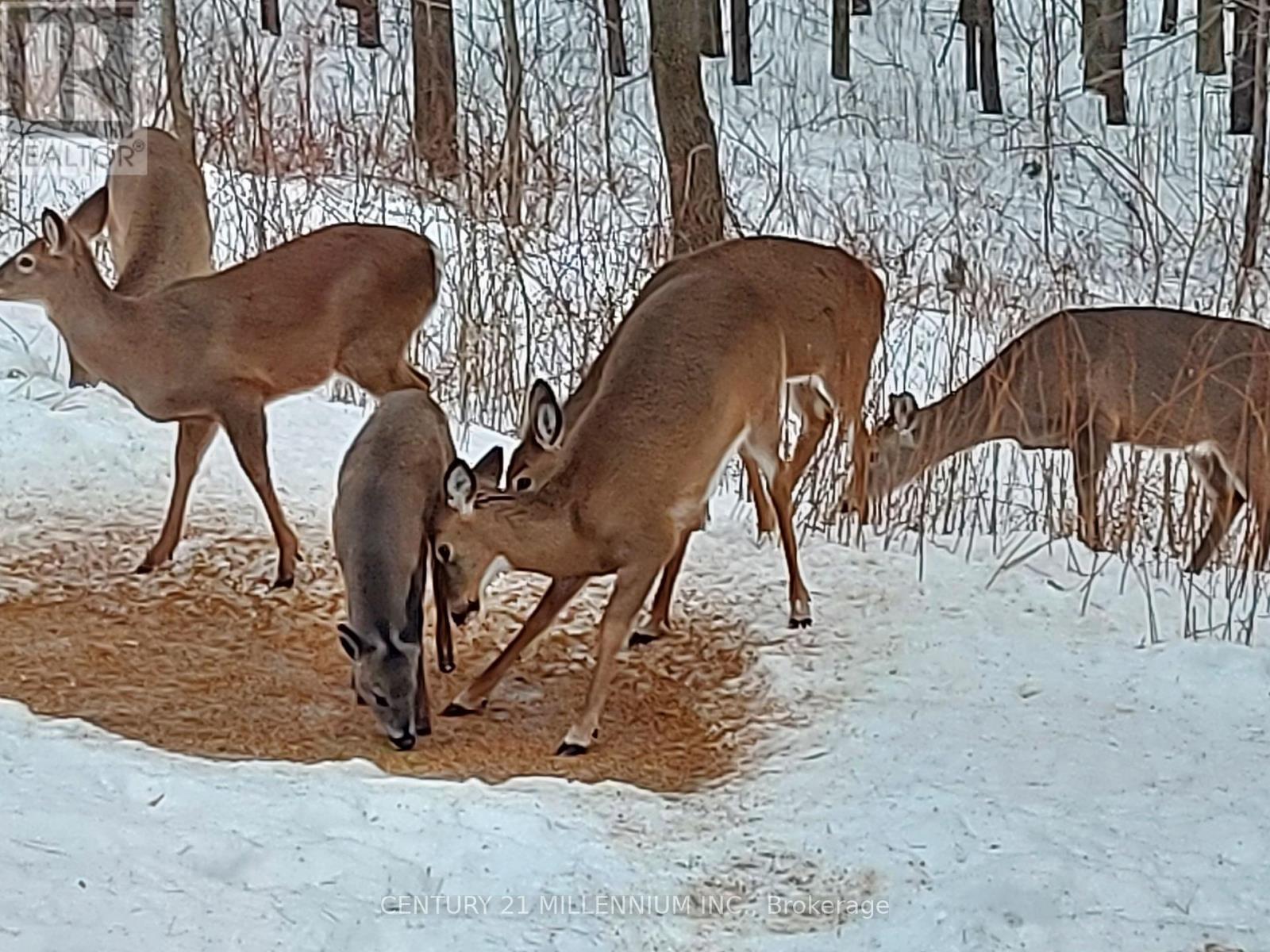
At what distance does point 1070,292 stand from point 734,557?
424cm

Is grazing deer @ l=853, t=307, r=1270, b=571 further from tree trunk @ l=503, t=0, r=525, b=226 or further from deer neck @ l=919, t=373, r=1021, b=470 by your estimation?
tree trunk @ l=503, t=0, r=525, b=226

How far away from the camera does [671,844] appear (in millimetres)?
4422

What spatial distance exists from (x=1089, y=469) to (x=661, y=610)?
2607 millimetres

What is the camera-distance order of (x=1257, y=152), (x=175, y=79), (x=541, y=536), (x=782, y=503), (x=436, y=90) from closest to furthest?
(x=541, y=536) < (x=782, y=503) < (x=1257, y=152) < (x=175, y=79) < (x=436, y=90)

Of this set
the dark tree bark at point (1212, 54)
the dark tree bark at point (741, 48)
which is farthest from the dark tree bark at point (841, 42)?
the dark tree bark at point (1212, 54)

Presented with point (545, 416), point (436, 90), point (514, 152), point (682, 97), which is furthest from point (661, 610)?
point (436, 90)

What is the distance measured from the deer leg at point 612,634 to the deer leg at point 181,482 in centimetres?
201

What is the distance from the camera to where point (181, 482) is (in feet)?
22.3

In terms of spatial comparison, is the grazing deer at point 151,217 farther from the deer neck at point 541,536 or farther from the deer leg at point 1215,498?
the deer leg at point 1215,498

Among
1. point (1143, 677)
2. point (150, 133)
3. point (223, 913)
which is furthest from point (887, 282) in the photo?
point (223, 913)

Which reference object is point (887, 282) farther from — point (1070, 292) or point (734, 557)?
point (734, 557)

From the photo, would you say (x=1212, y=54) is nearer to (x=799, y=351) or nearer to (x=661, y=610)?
(x=799, y=351)

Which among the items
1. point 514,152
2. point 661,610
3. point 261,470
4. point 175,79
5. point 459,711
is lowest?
point 459,711

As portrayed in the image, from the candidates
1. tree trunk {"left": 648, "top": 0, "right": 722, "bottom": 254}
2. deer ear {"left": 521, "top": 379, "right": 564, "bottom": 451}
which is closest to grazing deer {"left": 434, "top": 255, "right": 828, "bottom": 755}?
deer ear {"left": 521, "top": 379, "right": 564, "bottom": 451}
